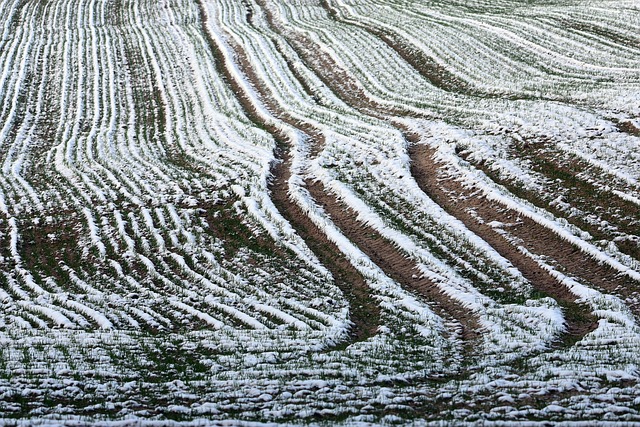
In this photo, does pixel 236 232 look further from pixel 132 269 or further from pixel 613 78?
pixel 613 78

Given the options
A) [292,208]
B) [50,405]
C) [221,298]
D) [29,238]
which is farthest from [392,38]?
[50,405]

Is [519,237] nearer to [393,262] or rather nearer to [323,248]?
[393,262]

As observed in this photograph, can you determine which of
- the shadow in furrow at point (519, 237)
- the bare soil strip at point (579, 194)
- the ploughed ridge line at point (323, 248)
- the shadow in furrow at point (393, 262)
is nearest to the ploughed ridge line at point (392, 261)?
the shadow in furrow at point (393, 262)

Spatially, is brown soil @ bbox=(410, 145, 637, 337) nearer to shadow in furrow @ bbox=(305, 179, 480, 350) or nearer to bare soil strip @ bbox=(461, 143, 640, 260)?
bare soil strip @ bbox=(461, 143, 640, 260)

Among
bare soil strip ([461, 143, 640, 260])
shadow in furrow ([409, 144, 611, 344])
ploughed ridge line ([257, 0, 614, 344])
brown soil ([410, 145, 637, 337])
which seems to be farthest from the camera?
bare soil strip ([461, 143, 640, 260])

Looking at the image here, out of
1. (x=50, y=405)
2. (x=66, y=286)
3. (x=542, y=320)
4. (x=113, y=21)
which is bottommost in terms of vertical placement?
(x=113, y=21)

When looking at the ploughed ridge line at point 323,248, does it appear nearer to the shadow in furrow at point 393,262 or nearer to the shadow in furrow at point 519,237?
the shadow in furrow at point 393,262

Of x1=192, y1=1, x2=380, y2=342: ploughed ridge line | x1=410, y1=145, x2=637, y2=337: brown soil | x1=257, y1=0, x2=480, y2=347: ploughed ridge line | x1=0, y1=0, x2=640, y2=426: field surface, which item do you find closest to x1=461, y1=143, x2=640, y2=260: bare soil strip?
x1=0, y1=0, x2=640, y2=426: field surface
